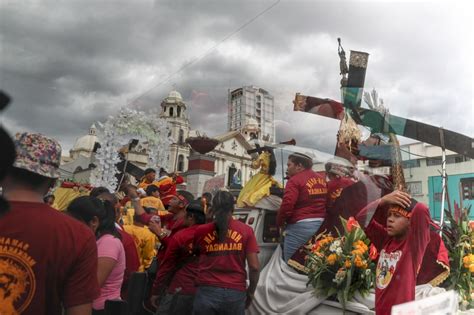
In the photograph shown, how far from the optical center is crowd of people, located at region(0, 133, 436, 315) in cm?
119

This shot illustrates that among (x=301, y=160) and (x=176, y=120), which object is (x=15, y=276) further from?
(x=301, y=160)

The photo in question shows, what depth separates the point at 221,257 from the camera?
242cm

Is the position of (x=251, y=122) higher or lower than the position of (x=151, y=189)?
higher

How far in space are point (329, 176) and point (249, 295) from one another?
44.7 inches

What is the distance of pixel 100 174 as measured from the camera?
2359mm

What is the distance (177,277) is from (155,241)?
28.0 inches

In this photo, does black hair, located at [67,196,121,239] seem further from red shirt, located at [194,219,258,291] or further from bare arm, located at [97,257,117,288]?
red shirt, located at [194,219,258,291]

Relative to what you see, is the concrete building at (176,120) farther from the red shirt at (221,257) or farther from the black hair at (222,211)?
the red shirt at (221,257)

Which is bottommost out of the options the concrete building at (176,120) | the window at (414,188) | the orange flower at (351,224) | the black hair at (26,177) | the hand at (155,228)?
the hand at (155,228)

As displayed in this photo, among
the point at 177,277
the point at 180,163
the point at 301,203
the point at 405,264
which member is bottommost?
the point at 177,277

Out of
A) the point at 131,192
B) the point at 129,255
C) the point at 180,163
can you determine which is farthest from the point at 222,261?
the point at 131,192

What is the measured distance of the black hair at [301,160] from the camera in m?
3.06

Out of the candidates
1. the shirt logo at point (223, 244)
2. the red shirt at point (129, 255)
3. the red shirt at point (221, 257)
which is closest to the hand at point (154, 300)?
the red shirt at point (129, 255)

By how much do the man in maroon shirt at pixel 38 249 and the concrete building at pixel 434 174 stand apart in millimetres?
2306
